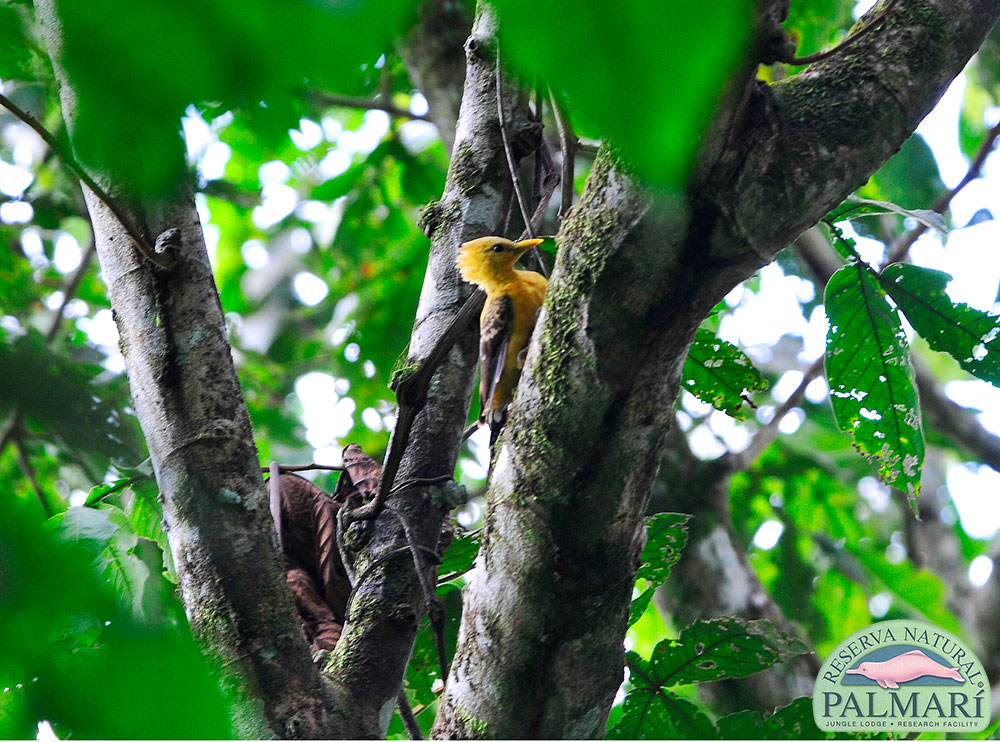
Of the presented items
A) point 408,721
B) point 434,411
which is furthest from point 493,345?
point 408,721

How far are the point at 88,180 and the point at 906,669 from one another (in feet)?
6.04

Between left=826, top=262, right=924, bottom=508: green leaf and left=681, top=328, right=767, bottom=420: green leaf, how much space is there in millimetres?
204

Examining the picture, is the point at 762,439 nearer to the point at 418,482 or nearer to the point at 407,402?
the point at 418,482

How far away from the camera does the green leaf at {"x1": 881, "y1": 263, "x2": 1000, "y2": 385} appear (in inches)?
71.7

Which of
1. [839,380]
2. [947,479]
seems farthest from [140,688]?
[947,479]

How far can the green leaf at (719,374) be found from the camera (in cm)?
209

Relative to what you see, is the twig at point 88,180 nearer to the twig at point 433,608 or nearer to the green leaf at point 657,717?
the twig at point 433,608

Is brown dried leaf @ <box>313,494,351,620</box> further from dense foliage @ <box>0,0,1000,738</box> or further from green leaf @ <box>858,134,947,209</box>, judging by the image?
green leaf @ <box>858,134,947,209</box>

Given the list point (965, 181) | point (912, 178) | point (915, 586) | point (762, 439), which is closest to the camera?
point (965, 181)

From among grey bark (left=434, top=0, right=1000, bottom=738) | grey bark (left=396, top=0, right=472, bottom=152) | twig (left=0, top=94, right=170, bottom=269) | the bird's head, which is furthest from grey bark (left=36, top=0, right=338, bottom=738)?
grey bark (left=396, top=0, right=472, bottom=152)

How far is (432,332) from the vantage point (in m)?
2.17

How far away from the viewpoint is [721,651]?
200 cm

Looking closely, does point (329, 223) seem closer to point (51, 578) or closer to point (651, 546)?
point (651, 546)

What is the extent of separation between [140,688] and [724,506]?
405 centimetres
